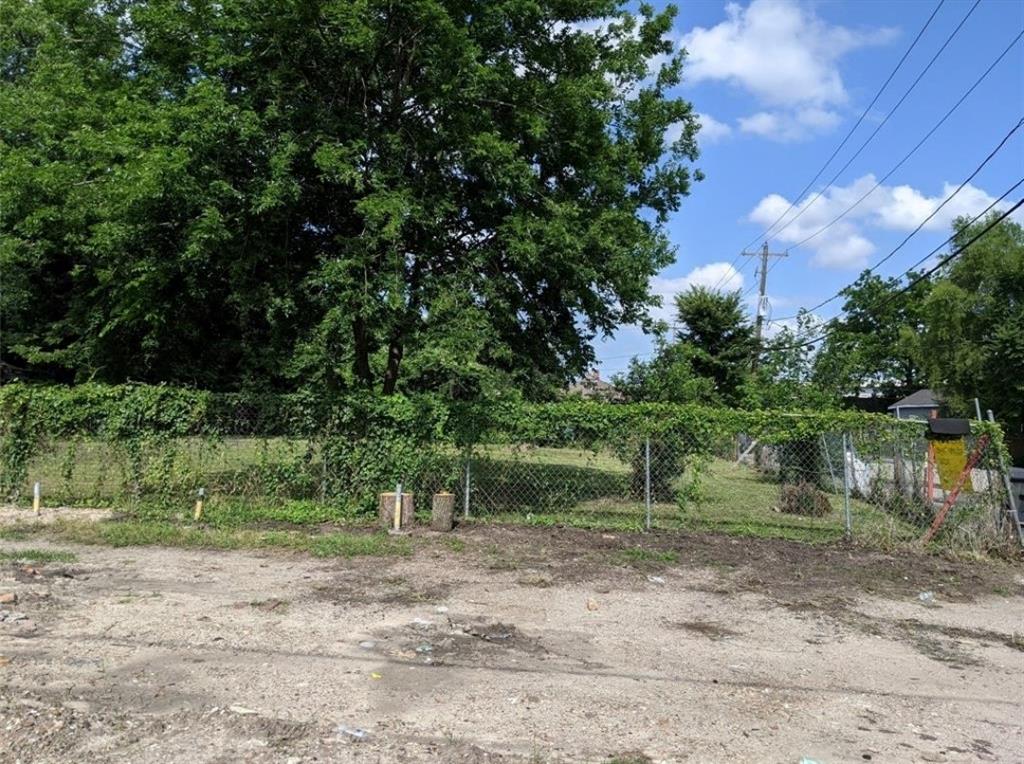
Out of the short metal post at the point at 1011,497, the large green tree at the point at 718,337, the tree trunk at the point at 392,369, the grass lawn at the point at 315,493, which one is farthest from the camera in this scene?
the large green tree at the point at 718,337

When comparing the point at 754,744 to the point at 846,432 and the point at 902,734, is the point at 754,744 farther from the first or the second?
the point at 846,432

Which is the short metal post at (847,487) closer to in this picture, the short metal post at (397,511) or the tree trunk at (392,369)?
the short metal post at (397,511)

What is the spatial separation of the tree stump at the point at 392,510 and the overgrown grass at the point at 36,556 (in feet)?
13.2

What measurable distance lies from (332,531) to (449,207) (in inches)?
210

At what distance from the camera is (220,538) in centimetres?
1016

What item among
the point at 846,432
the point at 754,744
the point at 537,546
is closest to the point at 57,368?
the point at 537,546

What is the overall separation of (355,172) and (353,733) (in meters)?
8.87

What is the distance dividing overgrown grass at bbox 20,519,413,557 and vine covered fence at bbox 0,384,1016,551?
2.53ft

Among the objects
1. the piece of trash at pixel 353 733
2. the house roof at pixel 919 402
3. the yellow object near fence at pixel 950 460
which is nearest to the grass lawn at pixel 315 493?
the yellow object near fence at pixel 950 460

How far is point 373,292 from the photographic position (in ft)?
37.9

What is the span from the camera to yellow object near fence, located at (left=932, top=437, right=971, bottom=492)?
10.8 metres

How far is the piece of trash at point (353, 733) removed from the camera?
13.7 feet

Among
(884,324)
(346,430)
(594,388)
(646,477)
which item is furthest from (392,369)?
(884,324)

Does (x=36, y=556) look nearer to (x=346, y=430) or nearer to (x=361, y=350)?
(x=346, y=430)
